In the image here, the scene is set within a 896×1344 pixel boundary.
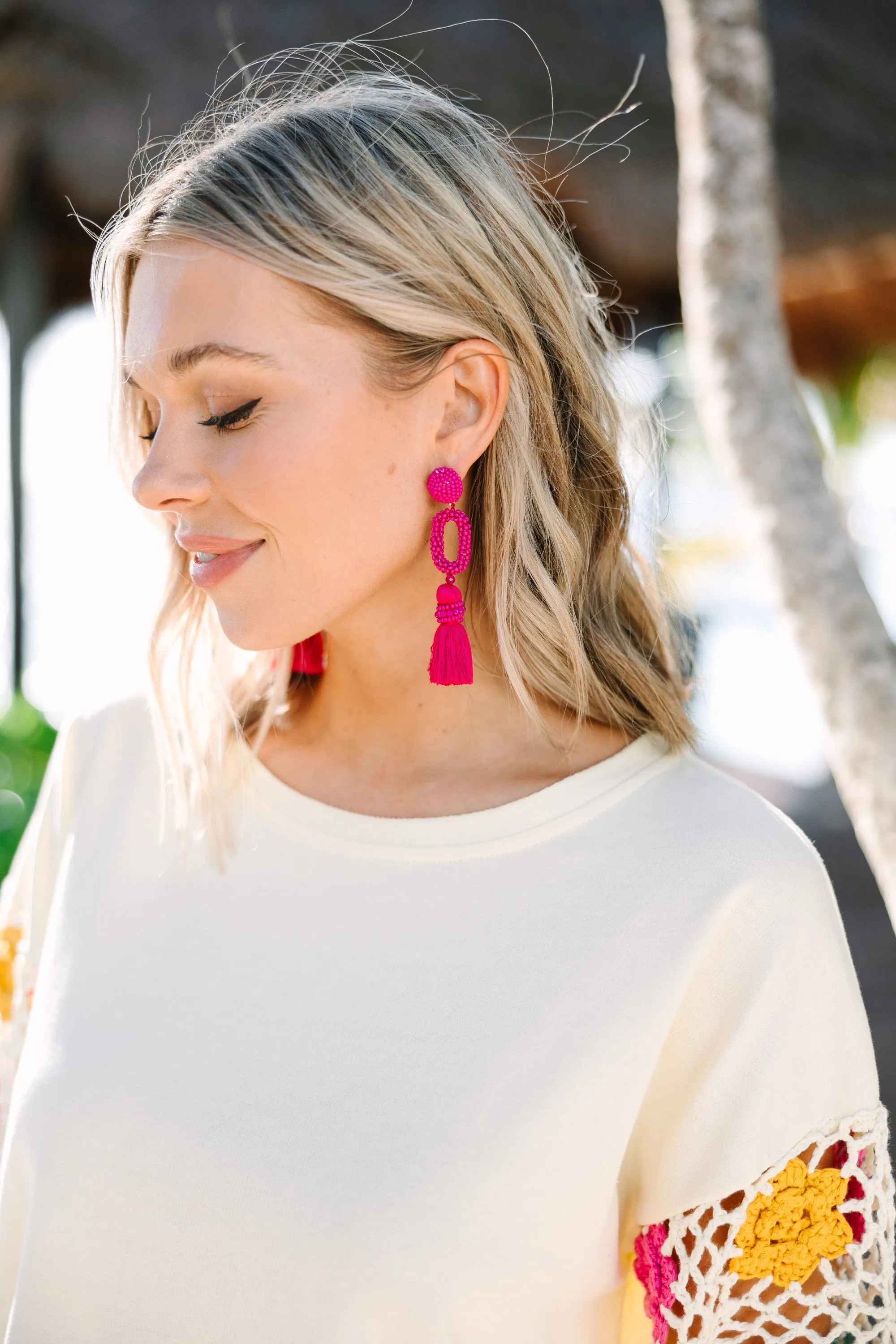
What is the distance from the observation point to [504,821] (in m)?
1.30

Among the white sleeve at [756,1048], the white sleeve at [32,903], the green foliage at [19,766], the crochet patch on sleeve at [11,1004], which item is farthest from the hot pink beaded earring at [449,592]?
the green foliage at [19,766]

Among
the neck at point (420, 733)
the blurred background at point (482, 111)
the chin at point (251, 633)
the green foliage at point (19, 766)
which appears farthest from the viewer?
the blurred background at point (482, 111)

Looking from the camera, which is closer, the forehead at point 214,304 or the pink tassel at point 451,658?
the forehead at point 214,304

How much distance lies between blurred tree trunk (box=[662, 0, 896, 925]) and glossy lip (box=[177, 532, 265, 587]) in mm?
645

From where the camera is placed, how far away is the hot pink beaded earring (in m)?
1.29

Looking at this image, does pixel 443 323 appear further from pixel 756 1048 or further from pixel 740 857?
pixel 756 1048

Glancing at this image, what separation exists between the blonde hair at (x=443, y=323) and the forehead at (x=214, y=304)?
Answer: 0.05 feet

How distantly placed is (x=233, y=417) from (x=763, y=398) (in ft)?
2.27

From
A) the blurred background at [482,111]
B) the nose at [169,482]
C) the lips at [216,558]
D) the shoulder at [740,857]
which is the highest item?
the blurred background at [482,111]

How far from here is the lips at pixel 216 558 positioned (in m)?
1.23

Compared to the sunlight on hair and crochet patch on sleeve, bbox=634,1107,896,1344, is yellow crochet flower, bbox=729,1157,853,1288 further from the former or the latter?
the sunlight on hair

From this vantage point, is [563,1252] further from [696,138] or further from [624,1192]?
[696,138]

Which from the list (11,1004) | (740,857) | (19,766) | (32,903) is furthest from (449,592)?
(19,766)

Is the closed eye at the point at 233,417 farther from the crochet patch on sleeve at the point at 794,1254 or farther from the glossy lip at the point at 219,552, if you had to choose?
the crochet patch on sleeve at the point at 794,1254
